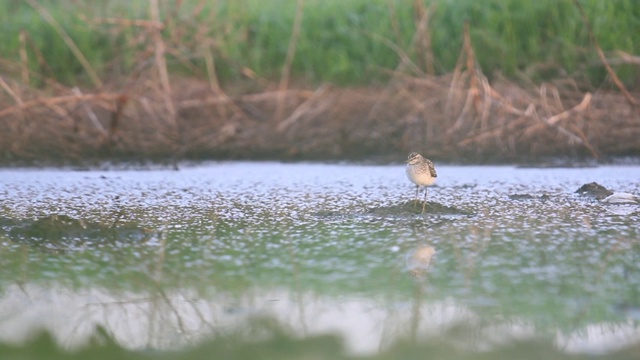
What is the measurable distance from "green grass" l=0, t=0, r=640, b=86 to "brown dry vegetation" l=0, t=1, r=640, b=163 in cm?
27

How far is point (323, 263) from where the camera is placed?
171 inches

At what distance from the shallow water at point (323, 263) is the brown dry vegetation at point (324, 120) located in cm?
146

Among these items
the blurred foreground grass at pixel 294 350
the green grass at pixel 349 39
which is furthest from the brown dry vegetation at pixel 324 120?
the blurred foreground grass at pixel 294 350

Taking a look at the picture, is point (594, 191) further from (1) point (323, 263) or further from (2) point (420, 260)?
(1) point (323, 263)

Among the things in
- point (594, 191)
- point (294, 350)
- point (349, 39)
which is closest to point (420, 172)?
point (594, 191)

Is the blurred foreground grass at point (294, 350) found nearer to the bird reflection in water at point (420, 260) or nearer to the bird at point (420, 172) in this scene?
the bird reflection in water at point (420, 260)

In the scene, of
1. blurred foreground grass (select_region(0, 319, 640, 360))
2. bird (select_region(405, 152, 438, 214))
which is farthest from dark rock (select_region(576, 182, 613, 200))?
blurred foreground grass (select_region(0, 319, 640, 360))

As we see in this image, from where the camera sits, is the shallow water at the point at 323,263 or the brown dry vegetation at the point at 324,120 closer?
the shallow water at the point at 323,263

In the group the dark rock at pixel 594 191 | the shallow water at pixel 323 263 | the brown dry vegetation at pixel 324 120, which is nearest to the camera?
the shallow water at pixel 323 263

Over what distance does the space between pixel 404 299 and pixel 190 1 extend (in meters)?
7.31

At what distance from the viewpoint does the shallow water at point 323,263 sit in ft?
11.4

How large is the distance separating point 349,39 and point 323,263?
17.2ft

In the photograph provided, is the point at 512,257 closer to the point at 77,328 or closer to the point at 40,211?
the point at 77,328

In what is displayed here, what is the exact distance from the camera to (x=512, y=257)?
4406 mm
